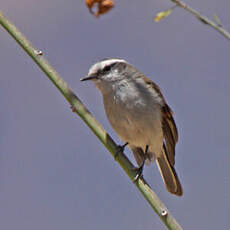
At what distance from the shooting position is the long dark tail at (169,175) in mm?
3627

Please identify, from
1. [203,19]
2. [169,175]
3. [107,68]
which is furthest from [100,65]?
[203,19]

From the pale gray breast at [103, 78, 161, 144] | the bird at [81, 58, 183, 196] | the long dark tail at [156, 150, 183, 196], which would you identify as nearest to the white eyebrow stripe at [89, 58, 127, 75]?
the bird at [81, 58, 183, 196]

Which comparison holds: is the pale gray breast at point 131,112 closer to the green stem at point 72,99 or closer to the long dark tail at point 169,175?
the long dark tail at point 169,175

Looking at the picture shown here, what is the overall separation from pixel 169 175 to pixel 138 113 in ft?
2.66

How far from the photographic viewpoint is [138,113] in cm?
317

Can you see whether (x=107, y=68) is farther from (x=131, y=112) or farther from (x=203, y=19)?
(x=203, y=19)

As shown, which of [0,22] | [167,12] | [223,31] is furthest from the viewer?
[0,22]

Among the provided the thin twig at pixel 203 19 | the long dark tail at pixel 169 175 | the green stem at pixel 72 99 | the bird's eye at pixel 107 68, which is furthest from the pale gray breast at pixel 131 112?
the thin twig at pixel 203 19

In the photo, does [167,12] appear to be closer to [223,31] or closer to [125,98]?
[223,31]

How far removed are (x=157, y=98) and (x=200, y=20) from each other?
83.5 inches

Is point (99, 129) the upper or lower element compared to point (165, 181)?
upper

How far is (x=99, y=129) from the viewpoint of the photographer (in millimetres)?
1666

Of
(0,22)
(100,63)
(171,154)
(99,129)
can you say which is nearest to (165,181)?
(171,154)

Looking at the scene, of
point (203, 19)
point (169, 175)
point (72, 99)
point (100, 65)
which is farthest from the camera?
point (169, 175)
